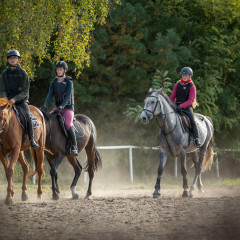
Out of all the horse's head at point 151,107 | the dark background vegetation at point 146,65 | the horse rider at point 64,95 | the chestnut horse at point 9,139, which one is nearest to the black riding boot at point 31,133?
the chestnut horse at point 9,139

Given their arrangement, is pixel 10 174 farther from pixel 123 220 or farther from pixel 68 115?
pixel 123 220

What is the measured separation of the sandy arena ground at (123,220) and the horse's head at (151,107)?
8.11ft

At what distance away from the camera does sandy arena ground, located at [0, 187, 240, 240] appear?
7082mm

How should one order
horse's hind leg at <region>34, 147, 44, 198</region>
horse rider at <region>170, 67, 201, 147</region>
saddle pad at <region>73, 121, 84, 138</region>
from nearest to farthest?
horse's hind leg at <region>34, 147, 44, 198</region> → saddle pad at <region>73, 121, 84, 138</region> → horse rider at <region>170, 67, 201, 147</region>

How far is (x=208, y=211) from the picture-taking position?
902 cm

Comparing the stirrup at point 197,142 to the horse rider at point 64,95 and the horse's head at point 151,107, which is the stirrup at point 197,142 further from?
the horse rider at point 64,95

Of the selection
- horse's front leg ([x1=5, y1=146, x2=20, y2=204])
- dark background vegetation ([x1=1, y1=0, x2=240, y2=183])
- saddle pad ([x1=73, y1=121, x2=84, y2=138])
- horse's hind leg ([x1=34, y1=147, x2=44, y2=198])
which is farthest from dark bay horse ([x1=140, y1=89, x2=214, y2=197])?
dark background vegetation ([x1=1, y1=0, x2=240, y2=183])

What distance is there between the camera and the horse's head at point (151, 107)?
40.4ft

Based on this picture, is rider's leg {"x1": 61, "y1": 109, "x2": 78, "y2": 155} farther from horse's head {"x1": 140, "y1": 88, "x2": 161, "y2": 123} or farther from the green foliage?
the green foliage

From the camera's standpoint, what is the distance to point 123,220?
8.22m

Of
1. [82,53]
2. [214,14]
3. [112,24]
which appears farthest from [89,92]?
[214,14]

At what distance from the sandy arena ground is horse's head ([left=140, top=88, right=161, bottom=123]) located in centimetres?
247

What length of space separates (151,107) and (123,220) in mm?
4669

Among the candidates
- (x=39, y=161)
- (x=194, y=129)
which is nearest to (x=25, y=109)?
(x=39, y=161)
